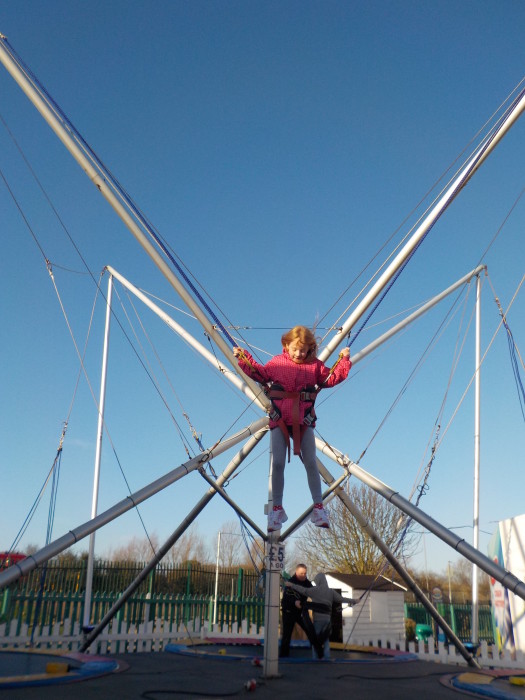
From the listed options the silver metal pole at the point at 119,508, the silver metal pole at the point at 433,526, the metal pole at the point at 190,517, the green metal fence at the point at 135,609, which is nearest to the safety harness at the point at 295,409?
the silver metal pole at the point at 433,526

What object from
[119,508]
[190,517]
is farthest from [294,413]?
[190,517]

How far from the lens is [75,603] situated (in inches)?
383

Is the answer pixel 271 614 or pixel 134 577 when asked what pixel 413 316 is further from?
pixel 134 577

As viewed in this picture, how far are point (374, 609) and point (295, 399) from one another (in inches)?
535

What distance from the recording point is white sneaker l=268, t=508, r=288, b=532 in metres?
5.16

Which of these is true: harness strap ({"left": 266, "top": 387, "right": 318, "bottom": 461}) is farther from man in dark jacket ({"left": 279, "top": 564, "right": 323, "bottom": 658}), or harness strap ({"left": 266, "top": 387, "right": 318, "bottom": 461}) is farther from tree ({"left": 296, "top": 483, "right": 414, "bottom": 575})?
tree ({"left": 296, "top": 483, "right": 414, "bottom": 575})

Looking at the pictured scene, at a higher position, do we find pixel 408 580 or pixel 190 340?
pixel 190 340

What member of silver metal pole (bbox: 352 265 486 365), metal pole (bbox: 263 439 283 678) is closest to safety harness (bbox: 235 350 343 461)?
metal pole (bbox: 263 439 283 678)

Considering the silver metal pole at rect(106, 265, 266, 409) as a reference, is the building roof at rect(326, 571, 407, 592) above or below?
below

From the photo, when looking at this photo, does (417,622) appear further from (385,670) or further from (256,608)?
(385,670)

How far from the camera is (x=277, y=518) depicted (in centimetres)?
516

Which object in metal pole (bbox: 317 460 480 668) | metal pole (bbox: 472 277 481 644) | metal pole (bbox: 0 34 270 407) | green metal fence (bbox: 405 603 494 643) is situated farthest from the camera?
green metal fence (bbox: 405 603 494 643)

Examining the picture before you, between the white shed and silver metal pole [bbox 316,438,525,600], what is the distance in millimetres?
9880

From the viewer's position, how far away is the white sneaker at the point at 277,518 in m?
5.16
